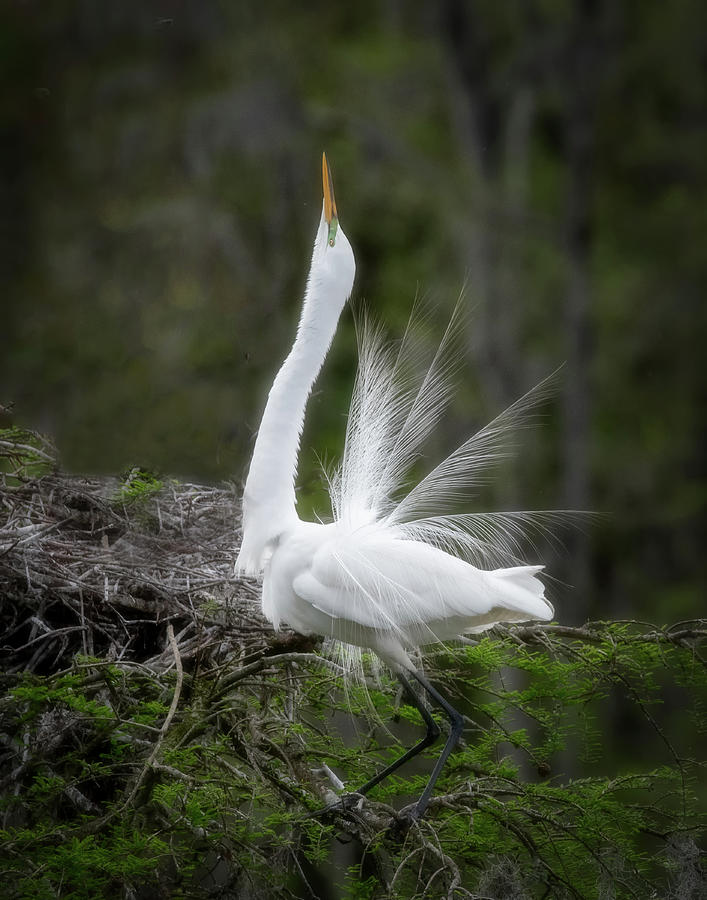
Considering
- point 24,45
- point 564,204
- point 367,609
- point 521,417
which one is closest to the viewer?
point 367,609

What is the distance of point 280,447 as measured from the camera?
8.73 feet

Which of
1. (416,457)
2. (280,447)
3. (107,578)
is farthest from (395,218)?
(107,578)

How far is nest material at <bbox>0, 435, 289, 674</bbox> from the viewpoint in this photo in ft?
8.34

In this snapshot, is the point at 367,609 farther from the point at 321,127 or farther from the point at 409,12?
the point at 409,12

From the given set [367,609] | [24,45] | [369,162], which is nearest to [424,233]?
[369,162]

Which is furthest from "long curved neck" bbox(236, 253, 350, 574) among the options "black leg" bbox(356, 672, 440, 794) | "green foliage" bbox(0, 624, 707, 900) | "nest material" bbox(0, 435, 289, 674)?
"black leg" bbox(356, 672, 440, 794)

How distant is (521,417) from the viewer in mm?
2768

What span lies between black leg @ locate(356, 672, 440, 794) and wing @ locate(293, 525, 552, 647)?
0.35ft

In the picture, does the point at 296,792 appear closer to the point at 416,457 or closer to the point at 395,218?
the point at 416,457

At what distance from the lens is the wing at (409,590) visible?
8.04 feet

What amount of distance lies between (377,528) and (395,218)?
6.27 metres

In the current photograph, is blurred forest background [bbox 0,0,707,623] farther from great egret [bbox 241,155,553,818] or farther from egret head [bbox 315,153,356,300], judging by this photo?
egret head [bbox 315,153,356,300]

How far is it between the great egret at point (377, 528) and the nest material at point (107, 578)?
0.51ft

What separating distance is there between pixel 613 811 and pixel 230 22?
748 cm
